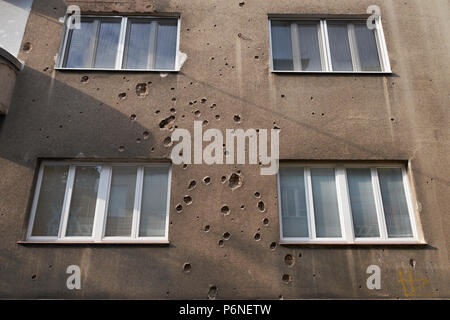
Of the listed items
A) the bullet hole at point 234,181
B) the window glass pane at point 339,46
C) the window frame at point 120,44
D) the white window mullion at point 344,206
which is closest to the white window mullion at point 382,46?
the window glass pane at point 339,46

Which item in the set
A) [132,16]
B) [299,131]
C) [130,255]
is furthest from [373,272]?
[132,16]

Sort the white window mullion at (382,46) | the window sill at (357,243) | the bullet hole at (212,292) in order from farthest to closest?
the white window mullion at (382,46) → the window sill at (357,243) → the bullet hole at (212,292)

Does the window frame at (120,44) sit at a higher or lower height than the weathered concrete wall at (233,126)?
higher

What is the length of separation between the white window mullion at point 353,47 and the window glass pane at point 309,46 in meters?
0.59

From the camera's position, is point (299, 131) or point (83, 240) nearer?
point (83, 240)

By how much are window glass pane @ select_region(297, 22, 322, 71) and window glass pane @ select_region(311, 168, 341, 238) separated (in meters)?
1.91

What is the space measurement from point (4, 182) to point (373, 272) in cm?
541

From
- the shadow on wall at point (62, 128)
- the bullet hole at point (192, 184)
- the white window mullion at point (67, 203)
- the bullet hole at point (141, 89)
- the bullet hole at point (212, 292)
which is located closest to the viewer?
the bullet hole at point (212, 292)

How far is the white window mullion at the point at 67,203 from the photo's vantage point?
4301 millimetres

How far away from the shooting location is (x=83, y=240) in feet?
13.9

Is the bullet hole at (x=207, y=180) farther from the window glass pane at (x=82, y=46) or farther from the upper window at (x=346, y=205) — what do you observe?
the window glass pane at (x=82, y=46)

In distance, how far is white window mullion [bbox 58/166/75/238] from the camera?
4.30m

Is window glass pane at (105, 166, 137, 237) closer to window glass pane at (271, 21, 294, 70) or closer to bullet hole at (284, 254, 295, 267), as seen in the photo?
bullet hole at (284, 254, 295, 267)

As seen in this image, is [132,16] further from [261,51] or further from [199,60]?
[261,51]
